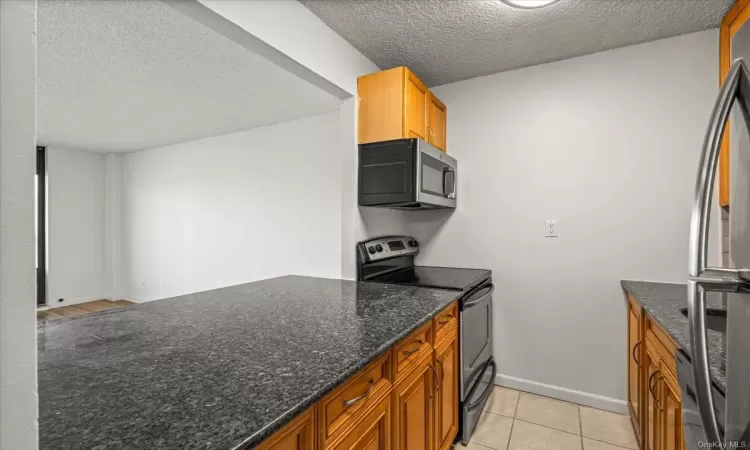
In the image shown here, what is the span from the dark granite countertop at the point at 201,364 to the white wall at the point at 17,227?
22 centimetres

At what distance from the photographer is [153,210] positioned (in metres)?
4.96

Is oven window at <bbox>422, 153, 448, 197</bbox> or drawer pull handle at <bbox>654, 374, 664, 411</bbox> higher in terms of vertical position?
oven window at <bbox>422, 153, 448, 197</bbox>

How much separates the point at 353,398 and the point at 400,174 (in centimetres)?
142

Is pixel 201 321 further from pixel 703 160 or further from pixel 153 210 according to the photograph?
pixel 153 210

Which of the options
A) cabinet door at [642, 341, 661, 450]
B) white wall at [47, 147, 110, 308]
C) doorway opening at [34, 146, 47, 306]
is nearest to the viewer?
cabinet door at [642, 341, 661, 450]

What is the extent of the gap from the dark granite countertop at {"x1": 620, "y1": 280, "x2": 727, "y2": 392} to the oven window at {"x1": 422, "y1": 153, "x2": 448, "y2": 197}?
1.26m

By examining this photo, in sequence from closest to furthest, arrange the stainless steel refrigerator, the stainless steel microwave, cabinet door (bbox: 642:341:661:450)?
the stainless steel refrigerator → cabinet door (bbox: 642:341:661:450) → the stainless steel microwave

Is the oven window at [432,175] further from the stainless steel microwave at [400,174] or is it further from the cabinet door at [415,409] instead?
the cabinet door at [415,409]

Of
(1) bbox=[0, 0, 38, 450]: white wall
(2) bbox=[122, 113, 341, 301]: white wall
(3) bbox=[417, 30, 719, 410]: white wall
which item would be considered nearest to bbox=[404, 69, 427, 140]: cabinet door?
(3) bbox=[417, 30, 719, 410]: white wall

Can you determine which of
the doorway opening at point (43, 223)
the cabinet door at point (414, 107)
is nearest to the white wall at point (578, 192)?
the cabinet door at point (414, 107)

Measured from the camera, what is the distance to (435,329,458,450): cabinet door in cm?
155

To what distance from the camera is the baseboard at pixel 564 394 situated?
2.20 m

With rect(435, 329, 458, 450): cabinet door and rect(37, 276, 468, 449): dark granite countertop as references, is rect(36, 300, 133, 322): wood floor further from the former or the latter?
rect(435, 329, 458, 450): cabinet door

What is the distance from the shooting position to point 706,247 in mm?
555
